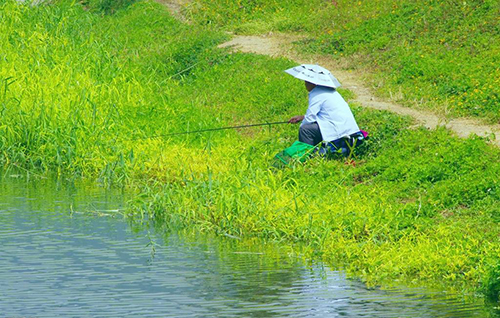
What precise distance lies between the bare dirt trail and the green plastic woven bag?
1637 mm

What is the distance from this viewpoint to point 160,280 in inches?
281

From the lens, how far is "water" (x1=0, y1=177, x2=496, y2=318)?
6.48m

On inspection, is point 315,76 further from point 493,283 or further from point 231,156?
point 493,283

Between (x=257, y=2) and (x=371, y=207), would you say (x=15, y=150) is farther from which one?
(x=257, y=2)

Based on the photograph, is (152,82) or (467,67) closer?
(467,67)

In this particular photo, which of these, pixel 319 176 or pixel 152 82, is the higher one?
pixel 152 82

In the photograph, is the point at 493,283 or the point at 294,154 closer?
the point at 493,283

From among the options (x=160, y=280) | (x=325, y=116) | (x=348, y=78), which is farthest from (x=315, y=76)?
(x=160, y=280)

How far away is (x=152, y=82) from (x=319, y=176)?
16.8 feet

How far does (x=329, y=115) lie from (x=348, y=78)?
11.9ft

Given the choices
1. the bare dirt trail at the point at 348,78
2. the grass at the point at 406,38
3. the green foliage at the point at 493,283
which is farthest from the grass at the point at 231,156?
the grass at the point at 406,38

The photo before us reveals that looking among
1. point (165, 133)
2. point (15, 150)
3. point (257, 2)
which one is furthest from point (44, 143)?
point (257, 2)

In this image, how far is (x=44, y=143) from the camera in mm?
11305

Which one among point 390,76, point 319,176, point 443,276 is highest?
point 390,76
